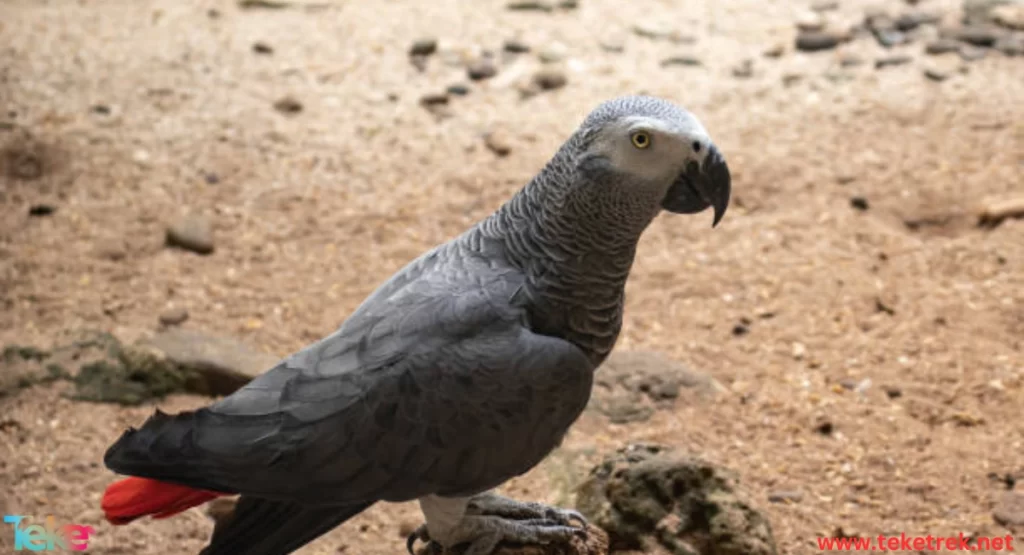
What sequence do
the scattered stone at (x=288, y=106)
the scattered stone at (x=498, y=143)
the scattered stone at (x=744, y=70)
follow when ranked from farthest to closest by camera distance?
the scattered stone at (x=744, y=70), the scattered stone at (x=288, y=106), the scattered stone at (x=498, y=143)

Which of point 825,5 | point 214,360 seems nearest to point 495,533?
point 214,360

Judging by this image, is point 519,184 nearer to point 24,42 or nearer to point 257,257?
point 257,257

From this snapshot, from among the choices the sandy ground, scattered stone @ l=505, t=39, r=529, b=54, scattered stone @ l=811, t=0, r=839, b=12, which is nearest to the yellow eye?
the sandy ground

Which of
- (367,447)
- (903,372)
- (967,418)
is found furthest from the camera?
(903,372)

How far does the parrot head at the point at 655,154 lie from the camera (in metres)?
2.46

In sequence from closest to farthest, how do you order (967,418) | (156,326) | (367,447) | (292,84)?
(367,447), (967,418), (156,326), (292,84)

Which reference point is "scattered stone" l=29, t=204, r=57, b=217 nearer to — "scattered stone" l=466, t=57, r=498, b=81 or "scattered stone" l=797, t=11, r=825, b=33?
"scattered stone" l=466, t=57, r=498, b=81

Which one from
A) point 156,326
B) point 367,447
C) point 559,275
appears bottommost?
point 156,326

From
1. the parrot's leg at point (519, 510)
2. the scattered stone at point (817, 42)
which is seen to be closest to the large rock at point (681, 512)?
the parrot's leg at point (519, 510)

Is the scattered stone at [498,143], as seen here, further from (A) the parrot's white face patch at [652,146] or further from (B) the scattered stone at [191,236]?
(A) the parrot's white face patch at [652,146]

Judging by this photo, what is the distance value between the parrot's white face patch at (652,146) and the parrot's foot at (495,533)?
963 mm

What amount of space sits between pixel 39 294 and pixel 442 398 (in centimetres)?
246

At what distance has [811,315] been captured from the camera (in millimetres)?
4250

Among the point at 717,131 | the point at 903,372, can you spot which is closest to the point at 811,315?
the point at 903,372
